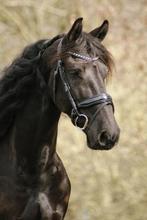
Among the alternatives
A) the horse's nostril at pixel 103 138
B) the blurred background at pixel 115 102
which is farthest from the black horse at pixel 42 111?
the blurred background at pixel 115 102

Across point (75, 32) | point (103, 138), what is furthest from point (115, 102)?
point (103, 138)

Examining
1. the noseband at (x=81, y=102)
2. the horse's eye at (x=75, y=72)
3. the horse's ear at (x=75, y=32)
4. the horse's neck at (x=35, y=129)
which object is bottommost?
the horse's neck at (x=35, y=129)

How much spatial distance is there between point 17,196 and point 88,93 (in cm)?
94

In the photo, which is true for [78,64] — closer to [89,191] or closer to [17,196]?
[17,196]

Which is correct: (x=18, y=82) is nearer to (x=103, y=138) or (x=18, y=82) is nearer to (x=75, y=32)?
(x=75, y=32)

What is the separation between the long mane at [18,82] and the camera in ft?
17.5

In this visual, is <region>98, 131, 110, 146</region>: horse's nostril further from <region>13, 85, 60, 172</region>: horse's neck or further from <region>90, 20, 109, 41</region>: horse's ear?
<region>90, 20, 109, 41</region>: horse's ear

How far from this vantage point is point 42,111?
5.27 metres

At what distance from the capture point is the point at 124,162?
9.60 m

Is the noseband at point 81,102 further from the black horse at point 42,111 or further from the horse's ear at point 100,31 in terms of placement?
the horse's ear at point 100,31

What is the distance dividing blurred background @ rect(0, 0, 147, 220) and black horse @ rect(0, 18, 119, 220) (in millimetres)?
3587

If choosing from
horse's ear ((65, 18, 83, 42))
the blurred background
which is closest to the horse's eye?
horse's ear ((65, 18, 83, 42))

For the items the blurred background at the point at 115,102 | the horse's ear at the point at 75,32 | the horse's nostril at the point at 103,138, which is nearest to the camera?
the horse's nostril at the point at 103,138

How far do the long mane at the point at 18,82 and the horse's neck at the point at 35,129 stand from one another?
7cm
